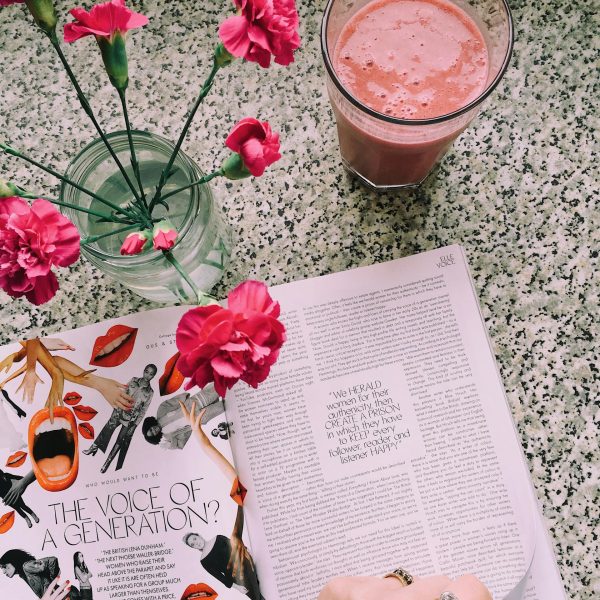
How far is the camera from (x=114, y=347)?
676mm

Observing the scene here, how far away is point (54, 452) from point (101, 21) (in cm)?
45

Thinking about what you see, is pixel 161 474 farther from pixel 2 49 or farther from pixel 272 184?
pixel 2 49

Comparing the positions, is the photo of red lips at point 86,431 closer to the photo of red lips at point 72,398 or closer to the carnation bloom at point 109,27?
the photo of red lips at point 72,398

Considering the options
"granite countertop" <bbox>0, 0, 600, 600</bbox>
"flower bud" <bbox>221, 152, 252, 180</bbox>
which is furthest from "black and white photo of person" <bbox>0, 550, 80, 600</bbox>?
"flower bud" <bbox>221, 152, 252, 180</bbox>

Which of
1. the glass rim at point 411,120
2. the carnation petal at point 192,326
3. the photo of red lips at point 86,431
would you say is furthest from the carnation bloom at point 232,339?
the photo of red lips at point 86,431

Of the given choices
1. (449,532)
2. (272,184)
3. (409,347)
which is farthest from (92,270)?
(449,532)

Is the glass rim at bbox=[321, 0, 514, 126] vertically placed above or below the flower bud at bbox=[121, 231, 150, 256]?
below

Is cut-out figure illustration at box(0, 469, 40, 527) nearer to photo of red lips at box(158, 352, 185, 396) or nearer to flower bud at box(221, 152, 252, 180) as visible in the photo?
photo of red lips at box(158, 352, 185, 396)

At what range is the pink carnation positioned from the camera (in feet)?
1.24

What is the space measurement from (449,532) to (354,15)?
1.67 feet

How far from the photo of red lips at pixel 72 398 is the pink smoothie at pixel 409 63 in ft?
1.27

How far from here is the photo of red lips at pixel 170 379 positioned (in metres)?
0.67

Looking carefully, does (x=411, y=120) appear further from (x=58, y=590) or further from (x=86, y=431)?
(x=58, y=590)

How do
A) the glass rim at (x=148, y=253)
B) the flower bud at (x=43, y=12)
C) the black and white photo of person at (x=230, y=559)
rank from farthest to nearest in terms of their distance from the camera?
the black and white photo of person at (x=230, y=559) → the glass rim at (x=148, y=253) → the flower bud at (x=43, y=12)
